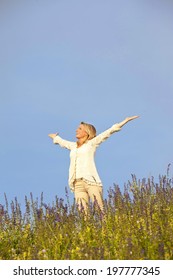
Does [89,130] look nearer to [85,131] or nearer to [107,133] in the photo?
[85,131]

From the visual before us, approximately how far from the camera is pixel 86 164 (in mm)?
10258

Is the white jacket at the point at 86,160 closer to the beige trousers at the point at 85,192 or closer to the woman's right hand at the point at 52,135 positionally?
the beige trousers at the point at 85,192

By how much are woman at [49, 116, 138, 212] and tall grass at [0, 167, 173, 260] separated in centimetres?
67

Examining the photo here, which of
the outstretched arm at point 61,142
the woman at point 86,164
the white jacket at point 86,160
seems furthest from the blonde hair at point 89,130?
the outstretched arm at point 61,142

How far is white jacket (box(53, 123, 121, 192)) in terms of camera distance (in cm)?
1023

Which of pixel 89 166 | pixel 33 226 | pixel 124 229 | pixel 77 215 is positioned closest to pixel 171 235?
pixel 124 229

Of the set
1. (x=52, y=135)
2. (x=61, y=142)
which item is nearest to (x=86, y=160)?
(x=61, y=142)

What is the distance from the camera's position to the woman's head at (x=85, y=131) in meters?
10.6

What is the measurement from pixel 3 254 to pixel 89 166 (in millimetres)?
2777

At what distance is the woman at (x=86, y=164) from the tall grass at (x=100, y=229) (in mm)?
669

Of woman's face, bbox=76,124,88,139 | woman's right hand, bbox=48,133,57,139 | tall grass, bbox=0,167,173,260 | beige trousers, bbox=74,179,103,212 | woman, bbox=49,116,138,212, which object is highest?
woman's right hand, bbox=48,133,57,139

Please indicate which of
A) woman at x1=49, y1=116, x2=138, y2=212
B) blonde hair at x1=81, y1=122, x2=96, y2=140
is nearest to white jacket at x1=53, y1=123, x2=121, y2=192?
woman at x1=49, y1=116, x2=138, y2=212

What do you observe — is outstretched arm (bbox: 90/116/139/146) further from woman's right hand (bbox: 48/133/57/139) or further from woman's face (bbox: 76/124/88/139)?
woman's right hand (bbox: 48/133/57/139)

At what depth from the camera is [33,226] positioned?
9.20 meters
